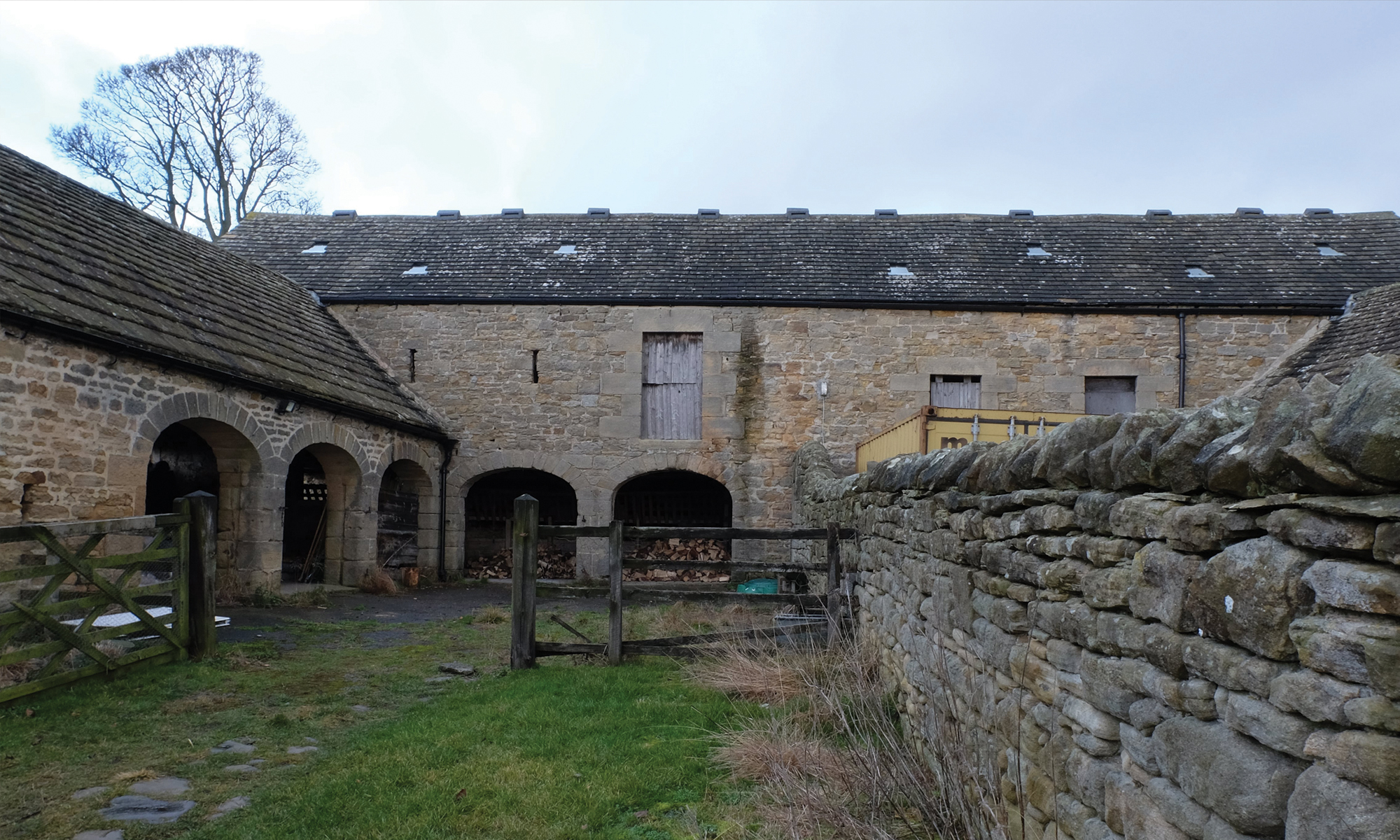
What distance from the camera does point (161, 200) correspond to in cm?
2002

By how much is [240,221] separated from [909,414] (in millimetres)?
14315

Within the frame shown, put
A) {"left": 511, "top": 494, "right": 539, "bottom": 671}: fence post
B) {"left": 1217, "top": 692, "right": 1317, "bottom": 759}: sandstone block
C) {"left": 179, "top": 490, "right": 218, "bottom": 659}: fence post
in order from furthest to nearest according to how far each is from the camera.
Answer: {"left": 511, "top": 494, "right": 539, "bottom": 671}: fence post → {"left": 179, "top": 490, "right": 218, "bottom": 659}: fence post → {"left": 1217, "top": 692, "right": 1317, "bottom": 759}: sandstone block

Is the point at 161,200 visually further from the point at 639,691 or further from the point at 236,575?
the point at 639,691

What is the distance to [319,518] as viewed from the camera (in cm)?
1330

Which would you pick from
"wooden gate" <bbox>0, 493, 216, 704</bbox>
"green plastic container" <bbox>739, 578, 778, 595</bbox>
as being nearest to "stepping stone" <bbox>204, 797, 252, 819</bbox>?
"wooden gate" <bbox>0, 493, 216, 704</bbox>

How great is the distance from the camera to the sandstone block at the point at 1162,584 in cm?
198

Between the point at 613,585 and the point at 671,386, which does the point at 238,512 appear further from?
the point at 671,386

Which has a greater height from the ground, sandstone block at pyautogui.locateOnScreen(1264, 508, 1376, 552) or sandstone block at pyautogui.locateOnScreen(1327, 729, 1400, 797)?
sandstone block at pyautogui.locateOnScreen(1264, 508, 1376, 552)

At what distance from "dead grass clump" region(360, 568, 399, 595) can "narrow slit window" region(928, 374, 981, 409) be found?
30.3 ft

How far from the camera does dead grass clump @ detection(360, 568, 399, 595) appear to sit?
11.7 metres

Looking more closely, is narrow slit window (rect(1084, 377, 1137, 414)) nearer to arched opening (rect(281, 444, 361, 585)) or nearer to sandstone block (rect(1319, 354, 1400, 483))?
arched opening (rect(281, 444, 361, 585))

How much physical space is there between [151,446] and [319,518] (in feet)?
17.7

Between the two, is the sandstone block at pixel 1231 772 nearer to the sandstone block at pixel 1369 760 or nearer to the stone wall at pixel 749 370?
the sandstone block at pixel 1369 760

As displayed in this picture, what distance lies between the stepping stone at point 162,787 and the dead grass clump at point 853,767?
2692mm
